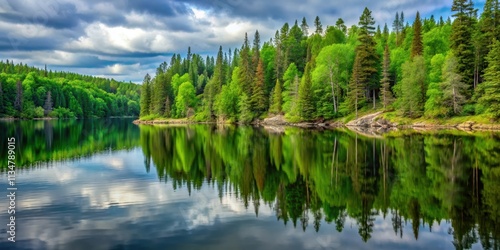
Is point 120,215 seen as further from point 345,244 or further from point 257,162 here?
point 257,162

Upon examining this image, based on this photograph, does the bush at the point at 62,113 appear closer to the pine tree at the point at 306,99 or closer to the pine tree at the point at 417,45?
the pine tree at the point at 306,99

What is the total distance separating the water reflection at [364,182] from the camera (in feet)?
51.6

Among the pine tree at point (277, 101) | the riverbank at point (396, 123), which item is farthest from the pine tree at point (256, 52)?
the riverbank at point (396, 123)

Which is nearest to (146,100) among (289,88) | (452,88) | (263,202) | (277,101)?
(277,101)

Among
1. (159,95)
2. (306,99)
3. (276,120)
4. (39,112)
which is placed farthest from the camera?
(39,112)

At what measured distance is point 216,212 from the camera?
17.5 m

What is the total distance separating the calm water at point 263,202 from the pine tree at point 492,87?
108ft

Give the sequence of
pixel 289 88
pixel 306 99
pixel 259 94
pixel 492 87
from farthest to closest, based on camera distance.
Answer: pixel 259 94, pixel 289 88, pixel 306 99, pixel 492 87

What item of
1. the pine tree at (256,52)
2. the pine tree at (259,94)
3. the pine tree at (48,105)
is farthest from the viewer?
the pine tree at (48,105)

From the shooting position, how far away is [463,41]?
73.4 metres

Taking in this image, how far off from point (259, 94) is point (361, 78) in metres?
31.7

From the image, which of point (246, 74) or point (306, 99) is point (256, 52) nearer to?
point (246, 74)

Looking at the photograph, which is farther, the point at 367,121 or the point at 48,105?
the point at 48,105

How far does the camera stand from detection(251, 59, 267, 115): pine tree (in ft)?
357
